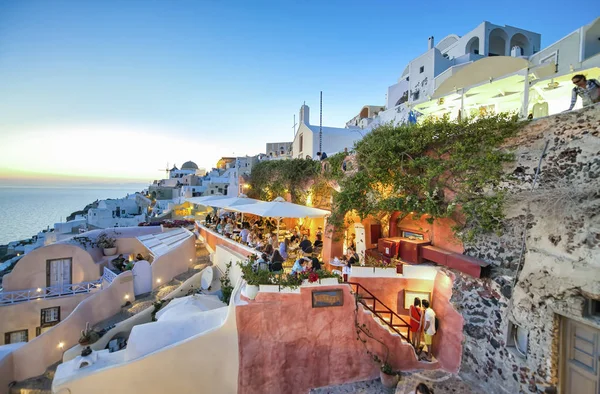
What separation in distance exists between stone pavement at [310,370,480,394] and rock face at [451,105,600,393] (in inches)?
18.3

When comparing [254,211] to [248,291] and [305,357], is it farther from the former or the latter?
[305,357]

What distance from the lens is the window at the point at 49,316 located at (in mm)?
13352

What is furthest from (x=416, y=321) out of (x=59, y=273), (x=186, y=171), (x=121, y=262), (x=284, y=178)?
(x=186, y=171)

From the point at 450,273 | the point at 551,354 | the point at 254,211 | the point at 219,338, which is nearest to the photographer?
the point at 551,354

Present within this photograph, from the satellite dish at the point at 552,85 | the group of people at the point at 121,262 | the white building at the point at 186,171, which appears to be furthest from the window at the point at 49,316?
the white building at the point at 186,171

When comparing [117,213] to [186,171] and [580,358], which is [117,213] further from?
[580,358]

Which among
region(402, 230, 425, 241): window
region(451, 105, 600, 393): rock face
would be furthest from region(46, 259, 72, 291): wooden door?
region(451, 105, 600, 393): rock face

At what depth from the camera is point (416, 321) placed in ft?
26.7

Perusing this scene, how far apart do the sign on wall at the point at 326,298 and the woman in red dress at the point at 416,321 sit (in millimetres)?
2408

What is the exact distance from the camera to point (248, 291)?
742cm

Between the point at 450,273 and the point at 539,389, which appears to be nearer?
the point at 539,389

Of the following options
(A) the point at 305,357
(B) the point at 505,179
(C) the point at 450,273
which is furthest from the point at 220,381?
(B) the point at 505,179

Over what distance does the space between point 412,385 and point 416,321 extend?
1.69 meters

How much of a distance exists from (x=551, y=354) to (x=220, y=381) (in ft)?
25.6
